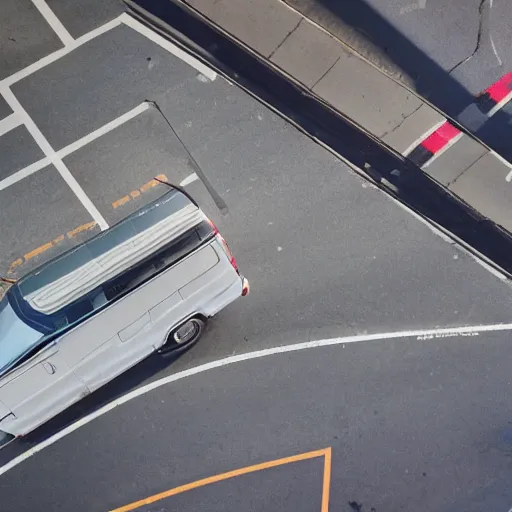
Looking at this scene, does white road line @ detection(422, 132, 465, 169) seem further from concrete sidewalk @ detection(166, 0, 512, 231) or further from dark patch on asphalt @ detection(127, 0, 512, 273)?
dark patch on asphalt @ detection(127, 0, 512, 273)

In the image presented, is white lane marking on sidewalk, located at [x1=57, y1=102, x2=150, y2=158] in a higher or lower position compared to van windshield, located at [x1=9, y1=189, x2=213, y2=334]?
higher

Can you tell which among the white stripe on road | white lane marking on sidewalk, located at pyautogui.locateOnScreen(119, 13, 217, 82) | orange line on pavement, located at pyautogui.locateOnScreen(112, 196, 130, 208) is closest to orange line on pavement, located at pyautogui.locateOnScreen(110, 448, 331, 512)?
orange line on pavement, located at pyautogui.locateOnScreen(112, 196, 130, 208)

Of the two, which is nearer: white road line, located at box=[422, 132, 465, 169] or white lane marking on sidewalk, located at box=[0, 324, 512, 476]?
white lane marking on sidewalk, located at box=[0, 324, 512, 476]

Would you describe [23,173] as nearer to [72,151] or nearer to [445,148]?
[72,151]

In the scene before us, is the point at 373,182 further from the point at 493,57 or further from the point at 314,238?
the point at 493,57

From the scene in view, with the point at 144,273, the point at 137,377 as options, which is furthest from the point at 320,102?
the point at 137,377

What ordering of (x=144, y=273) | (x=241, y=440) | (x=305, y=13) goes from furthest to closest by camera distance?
(x=305, y=13) < (x=241, y=440) < (x=144, y=273)

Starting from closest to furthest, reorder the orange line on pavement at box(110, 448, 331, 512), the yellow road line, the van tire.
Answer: the van tire
the orange line on pavement at box(110, 448, 331, 512)
the yellow road line
